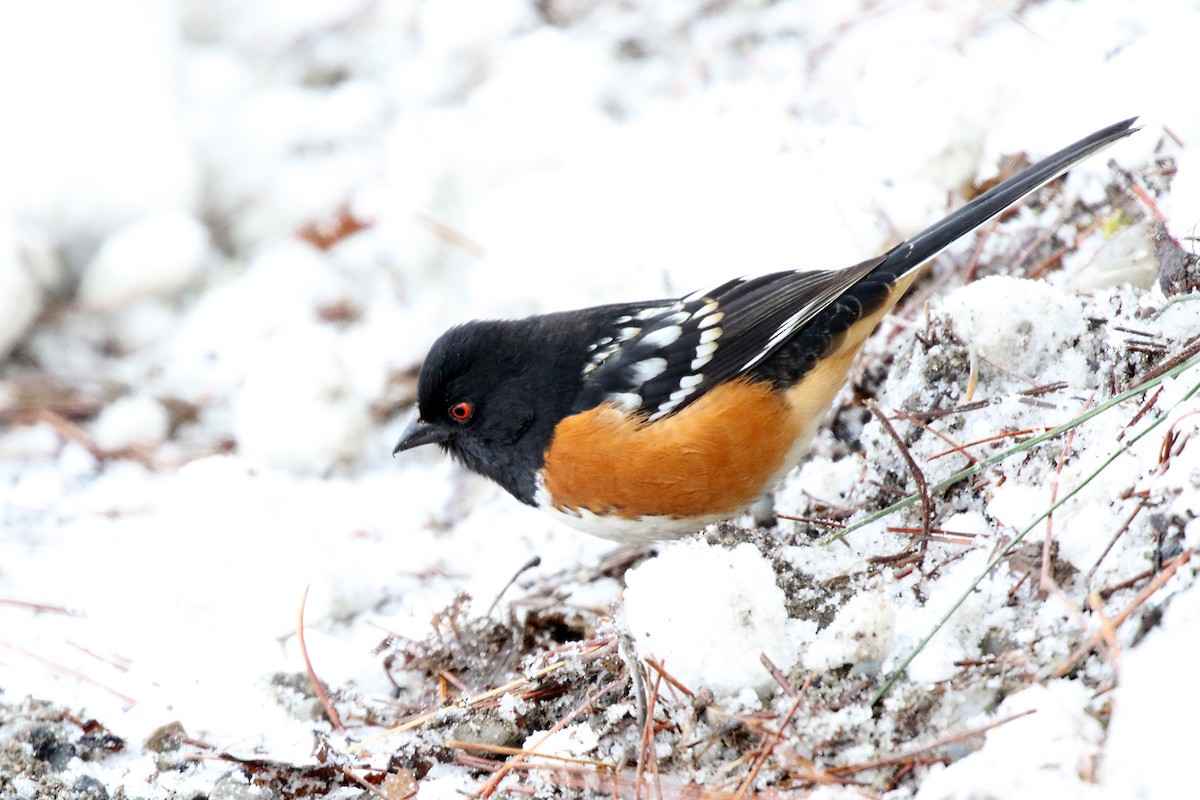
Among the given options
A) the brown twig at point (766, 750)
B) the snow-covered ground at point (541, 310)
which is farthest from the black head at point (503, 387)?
the brown twig at point (766, 750)

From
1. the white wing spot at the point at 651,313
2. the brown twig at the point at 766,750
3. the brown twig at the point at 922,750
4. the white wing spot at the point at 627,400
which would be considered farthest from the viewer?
the white wing spot at the point at 651,313

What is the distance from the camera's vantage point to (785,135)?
12.4ft

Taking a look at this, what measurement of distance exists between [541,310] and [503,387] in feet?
3.19

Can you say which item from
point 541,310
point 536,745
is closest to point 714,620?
point 536,745

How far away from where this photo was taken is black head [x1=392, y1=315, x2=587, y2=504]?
2648 mm

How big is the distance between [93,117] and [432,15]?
1329 mm

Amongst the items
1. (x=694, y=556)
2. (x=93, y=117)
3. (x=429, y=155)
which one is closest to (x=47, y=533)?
(x=93, y=117)

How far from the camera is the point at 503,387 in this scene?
269 cm

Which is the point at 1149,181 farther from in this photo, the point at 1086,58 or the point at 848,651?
the point at 848,651

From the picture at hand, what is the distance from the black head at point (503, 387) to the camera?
2.65 m

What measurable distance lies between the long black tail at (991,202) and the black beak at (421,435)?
1135 millimetres

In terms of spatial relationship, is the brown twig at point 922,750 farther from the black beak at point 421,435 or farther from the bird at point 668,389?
the black beak at point 421,435

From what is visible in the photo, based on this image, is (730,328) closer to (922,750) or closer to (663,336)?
(663,336)

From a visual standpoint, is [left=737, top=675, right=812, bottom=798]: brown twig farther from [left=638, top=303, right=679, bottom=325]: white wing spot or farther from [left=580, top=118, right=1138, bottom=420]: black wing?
[left=638, top=303, right=679, bottom=325]: white wing spot
